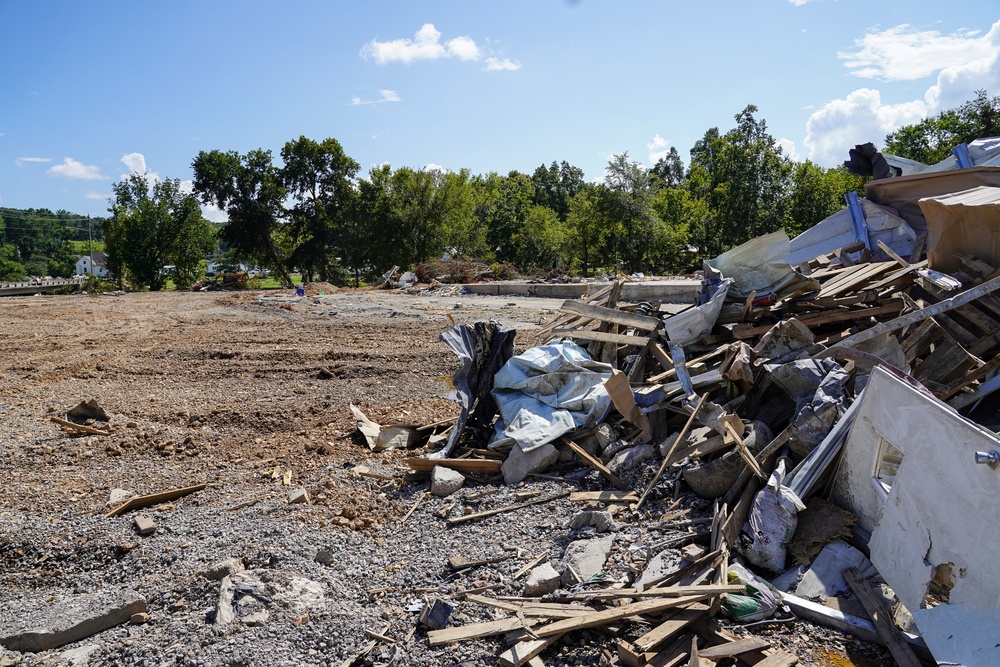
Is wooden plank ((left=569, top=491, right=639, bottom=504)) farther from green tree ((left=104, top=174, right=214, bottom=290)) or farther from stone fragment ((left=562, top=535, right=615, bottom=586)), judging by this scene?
green tree ((left=104, top=174, right=214, bottom=290))

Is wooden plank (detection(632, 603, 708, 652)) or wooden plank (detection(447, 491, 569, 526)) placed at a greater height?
wooden plank (detection(447, 491, 569, 526))

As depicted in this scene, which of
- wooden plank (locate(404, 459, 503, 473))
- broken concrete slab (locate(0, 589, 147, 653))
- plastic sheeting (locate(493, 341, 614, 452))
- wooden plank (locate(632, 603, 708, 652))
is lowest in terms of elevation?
broken concrete slab (locate(0, 589, 147, 653))

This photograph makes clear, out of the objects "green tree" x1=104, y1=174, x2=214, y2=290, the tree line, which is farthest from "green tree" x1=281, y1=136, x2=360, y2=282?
"green tree" x1=104, y1=174, x2=214, y2=290

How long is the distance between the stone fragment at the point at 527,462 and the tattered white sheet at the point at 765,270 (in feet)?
8.08

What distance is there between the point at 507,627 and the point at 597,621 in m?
0.49

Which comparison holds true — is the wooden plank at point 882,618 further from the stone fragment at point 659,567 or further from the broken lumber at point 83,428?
the broken lumber at point 83,428

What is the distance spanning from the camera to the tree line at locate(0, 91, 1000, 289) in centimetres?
2472

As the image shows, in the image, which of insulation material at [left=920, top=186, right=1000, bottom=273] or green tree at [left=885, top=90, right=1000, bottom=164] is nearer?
insulation material at [left=920, top=186, right=1000, bottom=273]

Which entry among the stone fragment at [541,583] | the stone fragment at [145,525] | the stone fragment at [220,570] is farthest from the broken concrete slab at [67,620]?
the stone fragment at [541,583]

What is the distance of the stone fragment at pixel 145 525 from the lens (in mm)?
4898

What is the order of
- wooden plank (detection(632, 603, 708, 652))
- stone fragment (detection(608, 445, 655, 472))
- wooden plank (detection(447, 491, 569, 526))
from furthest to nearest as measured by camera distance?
1. stone fragment (detection(608, 445, 655, 472))
2. wooden plank (detection(447, 491, 569, 526))
3. wooden plank (detection(632, 603, 708, 652))

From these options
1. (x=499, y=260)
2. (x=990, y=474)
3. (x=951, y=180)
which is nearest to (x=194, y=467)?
(x=990, y=474)

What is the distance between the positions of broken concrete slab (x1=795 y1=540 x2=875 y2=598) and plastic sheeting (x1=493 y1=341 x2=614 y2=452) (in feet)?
7.32

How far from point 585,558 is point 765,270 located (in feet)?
11.8
